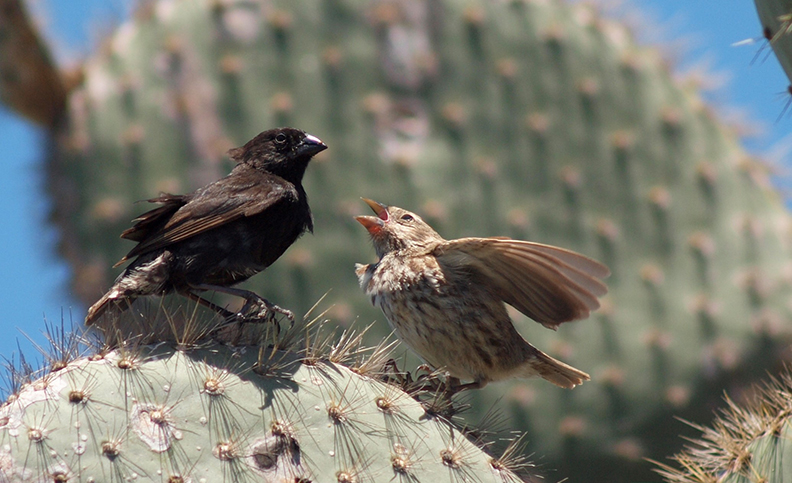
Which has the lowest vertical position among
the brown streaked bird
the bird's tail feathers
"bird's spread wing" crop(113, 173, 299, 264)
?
the bird's tail feathers

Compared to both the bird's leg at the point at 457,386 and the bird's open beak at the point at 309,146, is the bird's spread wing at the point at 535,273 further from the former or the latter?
the bird's open beak at the point at 309,146

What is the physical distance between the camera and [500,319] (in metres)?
3.26

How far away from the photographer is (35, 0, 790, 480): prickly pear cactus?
13.4ft

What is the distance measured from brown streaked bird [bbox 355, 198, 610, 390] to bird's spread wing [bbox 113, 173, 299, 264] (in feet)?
1.87

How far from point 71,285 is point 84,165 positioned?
1.66 ft

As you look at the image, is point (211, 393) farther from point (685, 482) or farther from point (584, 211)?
point (584, 211)

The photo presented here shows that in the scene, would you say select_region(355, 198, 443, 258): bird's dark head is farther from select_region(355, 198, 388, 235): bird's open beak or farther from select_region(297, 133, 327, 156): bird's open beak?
select_region(297, 133, 327, 156): bird's open beak

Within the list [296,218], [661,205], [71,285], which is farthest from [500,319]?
[71,285]

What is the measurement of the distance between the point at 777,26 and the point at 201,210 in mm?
1657

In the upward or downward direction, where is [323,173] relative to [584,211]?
upward

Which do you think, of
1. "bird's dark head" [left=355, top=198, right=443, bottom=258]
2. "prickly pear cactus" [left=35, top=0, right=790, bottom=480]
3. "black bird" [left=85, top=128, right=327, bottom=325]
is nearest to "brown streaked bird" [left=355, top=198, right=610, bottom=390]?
"bird's dark head" [left=355, top=198, right=443, bottom=258]

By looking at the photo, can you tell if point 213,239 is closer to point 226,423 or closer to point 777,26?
point 226,423

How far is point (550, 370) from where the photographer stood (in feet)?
11.4

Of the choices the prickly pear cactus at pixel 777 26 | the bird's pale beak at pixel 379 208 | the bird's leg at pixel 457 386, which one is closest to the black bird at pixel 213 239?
the bird's leg at pixel 457 386
